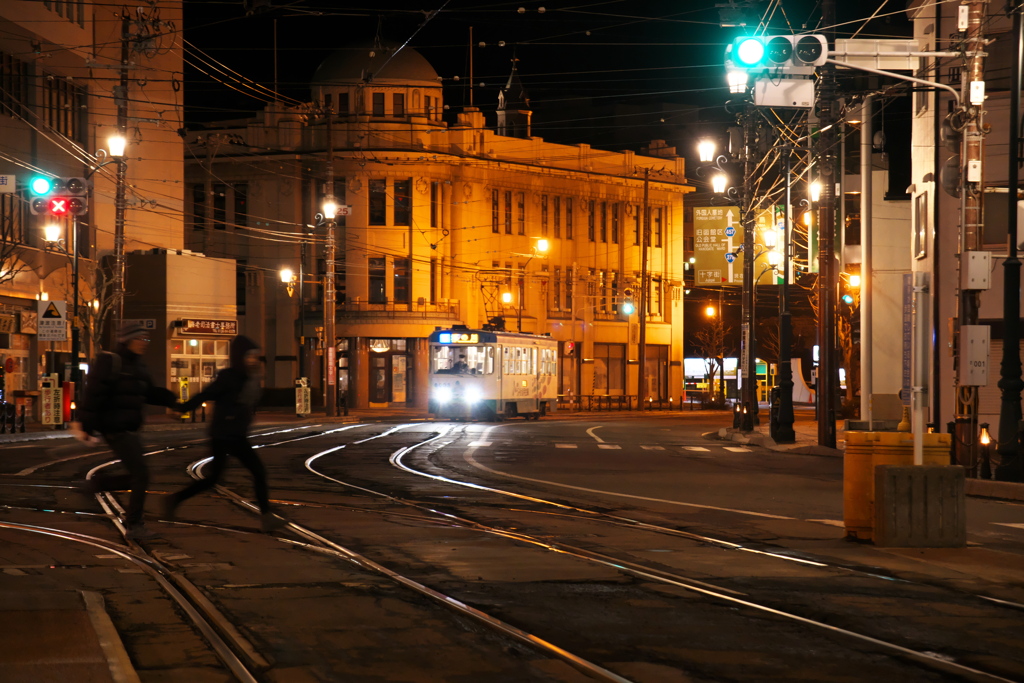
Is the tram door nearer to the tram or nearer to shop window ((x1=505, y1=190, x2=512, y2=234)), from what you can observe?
shop window ((x1=505, y1=190, x2=512, y2=234))

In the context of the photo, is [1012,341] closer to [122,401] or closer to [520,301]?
[122,401]

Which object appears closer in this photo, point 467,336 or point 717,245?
point 717,245

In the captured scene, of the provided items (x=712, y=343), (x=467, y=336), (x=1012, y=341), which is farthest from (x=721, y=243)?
(x=712, y=343)

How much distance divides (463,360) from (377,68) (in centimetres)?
2232

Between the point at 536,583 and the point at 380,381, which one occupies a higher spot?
the point at 380,381

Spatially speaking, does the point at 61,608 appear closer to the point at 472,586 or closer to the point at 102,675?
the point at 102,675

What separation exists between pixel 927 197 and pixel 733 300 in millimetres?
53188

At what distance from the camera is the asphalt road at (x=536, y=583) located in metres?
6.85

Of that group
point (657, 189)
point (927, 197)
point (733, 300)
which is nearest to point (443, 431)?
point (927, 197)

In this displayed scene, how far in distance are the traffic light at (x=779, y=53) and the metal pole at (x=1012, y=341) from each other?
436 cm

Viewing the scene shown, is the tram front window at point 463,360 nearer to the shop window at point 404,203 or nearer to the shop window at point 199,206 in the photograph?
the shop window at point 404,203

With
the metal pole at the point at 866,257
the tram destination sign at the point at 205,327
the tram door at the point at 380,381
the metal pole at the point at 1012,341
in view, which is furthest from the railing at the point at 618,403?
the metal pole at the point at 1012,341

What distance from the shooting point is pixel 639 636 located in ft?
24.6

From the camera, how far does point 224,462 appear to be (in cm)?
1169
